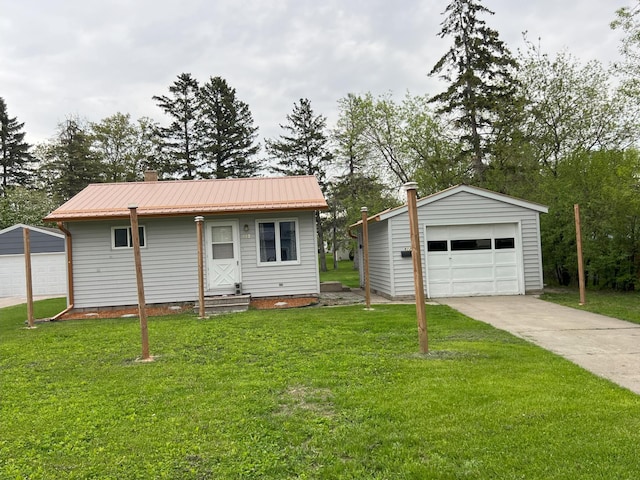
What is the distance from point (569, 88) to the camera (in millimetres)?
17094

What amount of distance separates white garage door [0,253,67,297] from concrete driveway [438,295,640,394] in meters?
16.8

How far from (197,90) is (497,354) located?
31.3m

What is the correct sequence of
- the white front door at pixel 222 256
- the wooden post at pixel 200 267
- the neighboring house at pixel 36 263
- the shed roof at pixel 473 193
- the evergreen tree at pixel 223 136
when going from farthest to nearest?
the evergreen tree at pixel 223 136, the neighboring house at pixel 36 263, the shed roof at pixel 473 193, the white front door at pixel 222 256, the wooden post at pixel 200 267

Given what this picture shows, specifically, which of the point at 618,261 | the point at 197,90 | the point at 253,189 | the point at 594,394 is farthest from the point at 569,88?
the point at 197,90

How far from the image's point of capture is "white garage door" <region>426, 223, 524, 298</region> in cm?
1190

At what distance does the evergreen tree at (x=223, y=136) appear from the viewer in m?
30.7

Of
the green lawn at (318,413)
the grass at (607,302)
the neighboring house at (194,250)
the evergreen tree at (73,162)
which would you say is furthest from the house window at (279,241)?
the evergreen tree at (73,162)

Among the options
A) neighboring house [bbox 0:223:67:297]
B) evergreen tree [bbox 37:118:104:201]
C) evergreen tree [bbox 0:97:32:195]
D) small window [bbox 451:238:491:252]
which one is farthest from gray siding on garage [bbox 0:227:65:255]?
evergreen tree [bbox 0:97:32:195]

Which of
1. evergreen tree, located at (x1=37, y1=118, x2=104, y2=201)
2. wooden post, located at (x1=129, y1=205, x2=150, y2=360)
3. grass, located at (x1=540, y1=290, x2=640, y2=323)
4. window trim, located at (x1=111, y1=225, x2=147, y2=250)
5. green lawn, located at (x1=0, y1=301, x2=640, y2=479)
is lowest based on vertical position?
grass, located at (x1=540, y1=290, x2=640, y2=323)

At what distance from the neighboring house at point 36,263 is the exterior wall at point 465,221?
14905 millimetres

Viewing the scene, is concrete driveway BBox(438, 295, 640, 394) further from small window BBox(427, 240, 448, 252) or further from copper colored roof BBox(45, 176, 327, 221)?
copper colored roof BBox(45, 176, 327, 221)

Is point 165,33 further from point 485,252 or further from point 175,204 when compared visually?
point 485,252

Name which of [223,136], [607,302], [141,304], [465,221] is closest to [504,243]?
[465,221]

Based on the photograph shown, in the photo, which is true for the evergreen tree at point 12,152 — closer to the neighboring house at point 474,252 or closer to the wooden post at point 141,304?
the neighboring house at point 474,252
